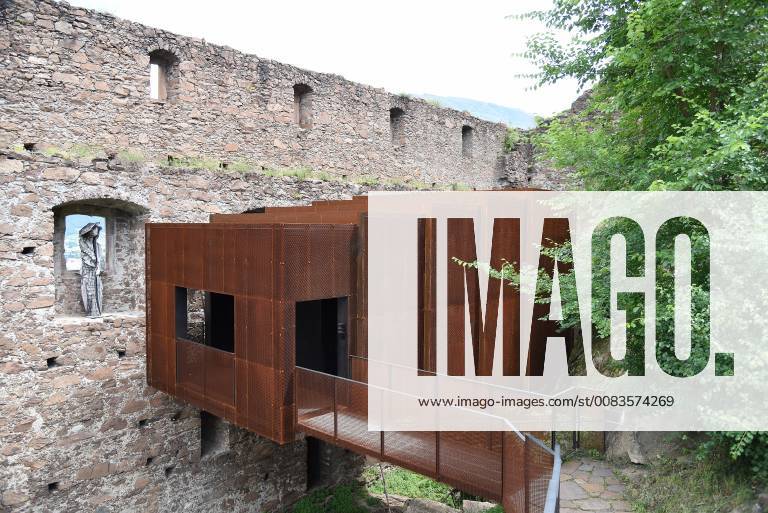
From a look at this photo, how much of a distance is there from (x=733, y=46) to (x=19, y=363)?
981 centimetres

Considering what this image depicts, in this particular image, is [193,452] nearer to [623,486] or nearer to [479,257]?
[479,257]

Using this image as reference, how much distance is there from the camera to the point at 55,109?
9.11 metres

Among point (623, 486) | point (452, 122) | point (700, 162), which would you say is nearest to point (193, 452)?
point (623, 486)

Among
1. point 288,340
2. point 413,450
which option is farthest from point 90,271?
point 413,450

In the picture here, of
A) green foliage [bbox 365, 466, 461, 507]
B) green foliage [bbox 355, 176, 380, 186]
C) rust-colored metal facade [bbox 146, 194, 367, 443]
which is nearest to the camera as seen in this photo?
rust-colored metal facade [bbox 146, 194, 367, 443]

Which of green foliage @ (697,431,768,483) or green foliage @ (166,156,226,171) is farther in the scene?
green foliage @ (166,156,226,171)

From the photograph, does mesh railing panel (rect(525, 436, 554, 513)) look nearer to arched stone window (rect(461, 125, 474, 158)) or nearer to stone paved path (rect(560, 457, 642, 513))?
stone paved path (rect(560, 457, 642, 513))

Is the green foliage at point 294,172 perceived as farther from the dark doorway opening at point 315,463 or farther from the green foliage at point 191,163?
the dark doorway opening at point 315,463

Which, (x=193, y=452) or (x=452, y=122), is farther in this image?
(x=452, y=122)

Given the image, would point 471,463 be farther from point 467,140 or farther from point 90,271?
point 467,140

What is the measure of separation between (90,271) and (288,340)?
171 inches

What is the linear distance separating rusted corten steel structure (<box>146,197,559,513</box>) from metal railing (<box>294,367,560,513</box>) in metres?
0.01

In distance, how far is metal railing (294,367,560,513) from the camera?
470 centimetres

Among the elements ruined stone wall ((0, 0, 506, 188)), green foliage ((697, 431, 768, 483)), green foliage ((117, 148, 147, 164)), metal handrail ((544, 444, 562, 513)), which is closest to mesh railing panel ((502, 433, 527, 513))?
metal handrail ((544, 444, 562, 513))
